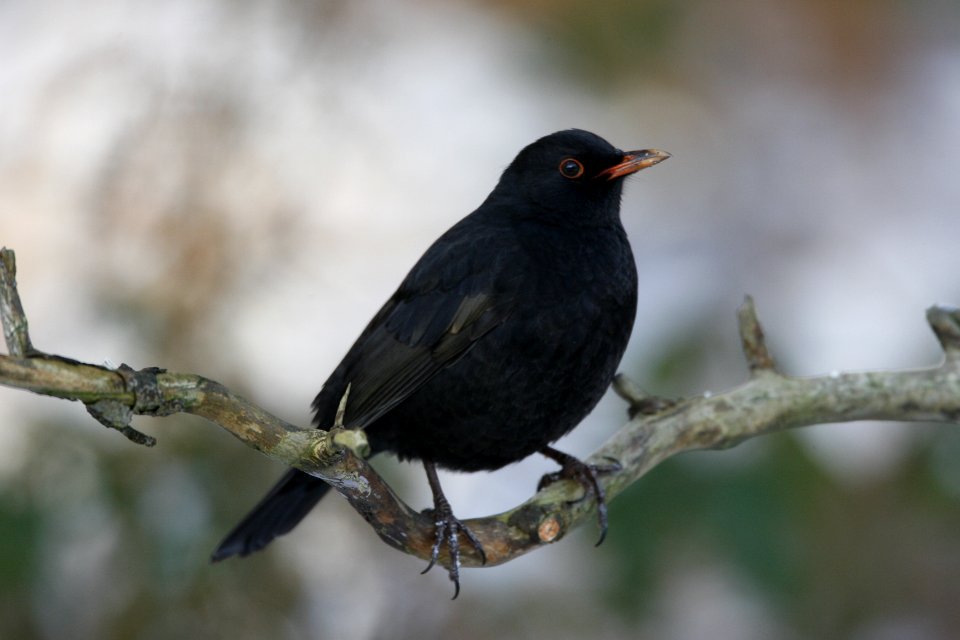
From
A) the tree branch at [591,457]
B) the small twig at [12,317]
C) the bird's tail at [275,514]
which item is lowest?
the bird's tail at [275,514]

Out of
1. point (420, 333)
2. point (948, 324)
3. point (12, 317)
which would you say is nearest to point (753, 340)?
point (948, 324)

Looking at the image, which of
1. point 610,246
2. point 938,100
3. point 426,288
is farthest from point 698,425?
point 938,100

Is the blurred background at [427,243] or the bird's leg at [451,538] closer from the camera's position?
the bird's leg at [451,538]

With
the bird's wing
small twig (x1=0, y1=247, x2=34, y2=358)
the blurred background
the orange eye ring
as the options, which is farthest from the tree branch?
the blurred background

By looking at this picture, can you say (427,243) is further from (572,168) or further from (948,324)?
(948,324)

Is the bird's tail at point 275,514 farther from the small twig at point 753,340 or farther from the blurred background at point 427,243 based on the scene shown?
the small twig at point 753,340

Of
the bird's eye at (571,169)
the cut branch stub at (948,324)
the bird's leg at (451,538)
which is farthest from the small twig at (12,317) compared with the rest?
the cut branch stub at (948,324)

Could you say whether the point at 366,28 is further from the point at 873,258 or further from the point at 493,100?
the point at 873,258

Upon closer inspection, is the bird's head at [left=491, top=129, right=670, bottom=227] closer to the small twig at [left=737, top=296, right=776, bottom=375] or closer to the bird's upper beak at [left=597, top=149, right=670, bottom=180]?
the bird's upper beak at [left=597, top=149, right=670, bottom=180]
